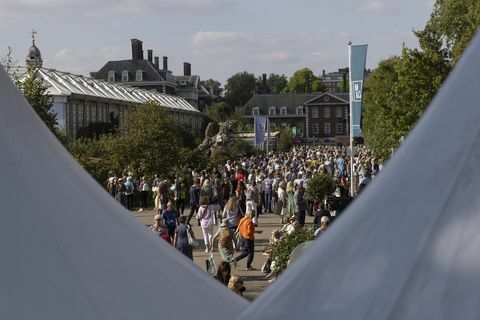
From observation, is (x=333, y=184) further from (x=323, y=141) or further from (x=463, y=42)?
(x=323, y=141)

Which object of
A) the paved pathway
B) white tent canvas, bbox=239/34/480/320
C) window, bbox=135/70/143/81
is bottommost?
the paved pathway

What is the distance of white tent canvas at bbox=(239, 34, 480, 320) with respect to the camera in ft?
9.45

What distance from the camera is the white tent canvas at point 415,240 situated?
2.88m

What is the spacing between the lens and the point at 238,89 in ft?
→ 537

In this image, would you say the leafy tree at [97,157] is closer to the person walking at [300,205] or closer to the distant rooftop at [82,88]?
the distant rooftop at [82,88]

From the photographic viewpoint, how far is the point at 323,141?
14462 centimetres

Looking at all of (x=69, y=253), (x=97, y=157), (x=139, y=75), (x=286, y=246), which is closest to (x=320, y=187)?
(x=286, y=246)

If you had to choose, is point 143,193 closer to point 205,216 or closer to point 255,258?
point 255,258

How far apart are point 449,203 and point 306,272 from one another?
0.67m

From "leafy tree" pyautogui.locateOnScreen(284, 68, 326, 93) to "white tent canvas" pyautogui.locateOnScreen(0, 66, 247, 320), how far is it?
171 meters

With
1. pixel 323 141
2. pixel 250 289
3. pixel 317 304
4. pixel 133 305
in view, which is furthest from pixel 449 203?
pixel 323 141

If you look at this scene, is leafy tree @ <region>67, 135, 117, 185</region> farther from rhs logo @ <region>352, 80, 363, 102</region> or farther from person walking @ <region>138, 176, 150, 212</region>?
rhs logo @ <region>352, 80, 363, 102</region>

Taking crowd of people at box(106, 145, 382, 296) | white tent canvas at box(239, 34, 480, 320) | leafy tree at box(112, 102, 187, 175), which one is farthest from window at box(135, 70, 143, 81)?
white tent canvas at box(239, 34, 480, 320)

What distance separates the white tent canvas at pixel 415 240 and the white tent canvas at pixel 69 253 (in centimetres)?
146
